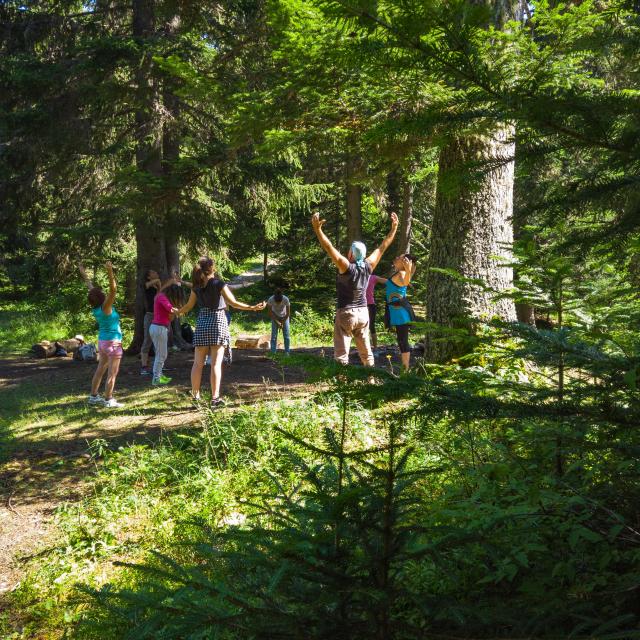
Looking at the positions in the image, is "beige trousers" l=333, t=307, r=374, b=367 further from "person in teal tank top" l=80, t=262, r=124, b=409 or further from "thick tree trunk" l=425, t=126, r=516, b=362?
"person in teal tank top" l=80, t=262, r=124, b=409

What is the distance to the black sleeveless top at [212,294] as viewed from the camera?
8.27 meters

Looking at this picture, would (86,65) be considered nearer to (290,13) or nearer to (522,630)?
(290,13)

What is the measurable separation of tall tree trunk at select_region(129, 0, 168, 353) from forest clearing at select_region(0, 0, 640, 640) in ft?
0.22

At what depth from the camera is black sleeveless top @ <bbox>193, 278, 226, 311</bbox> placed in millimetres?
8266

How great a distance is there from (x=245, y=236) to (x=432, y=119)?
13.2 metres

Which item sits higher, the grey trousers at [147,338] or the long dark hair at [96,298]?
the long dark hair at [96,298]

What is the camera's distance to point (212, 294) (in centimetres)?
829

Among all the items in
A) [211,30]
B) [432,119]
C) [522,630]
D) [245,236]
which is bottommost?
[522,630]

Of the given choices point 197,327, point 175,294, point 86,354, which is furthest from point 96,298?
point 86,354

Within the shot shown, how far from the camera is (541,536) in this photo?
98.3 inches

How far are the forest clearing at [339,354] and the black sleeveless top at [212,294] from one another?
0.03 meters

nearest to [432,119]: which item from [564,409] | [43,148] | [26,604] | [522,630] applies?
[564,409]

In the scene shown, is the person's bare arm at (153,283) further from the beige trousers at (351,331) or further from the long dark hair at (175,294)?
the beige trousers at (351,331)

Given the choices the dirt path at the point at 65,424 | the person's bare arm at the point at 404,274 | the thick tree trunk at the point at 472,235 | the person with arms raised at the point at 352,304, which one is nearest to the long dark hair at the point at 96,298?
the dirt path at the point at 65,424
